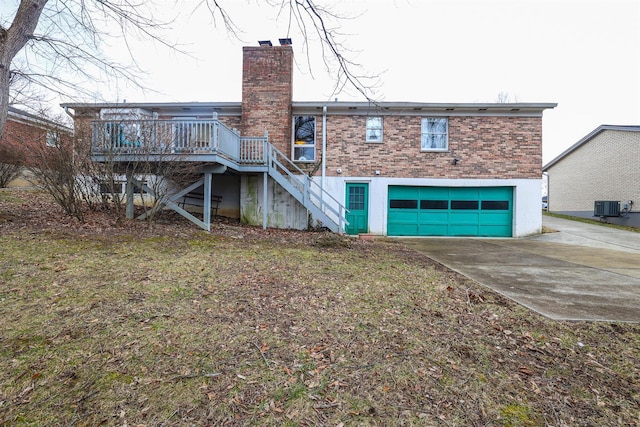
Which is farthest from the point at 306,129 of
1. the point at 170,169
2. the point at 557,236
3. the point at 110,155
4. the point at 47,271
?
the point at 557,236

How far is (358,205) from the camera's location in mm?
12852

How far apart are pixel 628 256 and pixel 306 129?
1089 cm

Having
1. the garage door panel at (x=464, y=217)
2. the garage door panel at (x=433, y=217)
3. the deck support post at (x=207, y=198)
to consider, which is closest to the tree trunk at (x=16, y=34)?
the deck support post at (x=207, y=198)

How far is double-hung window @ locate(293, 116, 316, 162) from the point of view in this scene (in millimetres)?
12898

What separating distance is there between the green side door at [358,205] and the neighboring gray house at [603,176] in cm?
1433

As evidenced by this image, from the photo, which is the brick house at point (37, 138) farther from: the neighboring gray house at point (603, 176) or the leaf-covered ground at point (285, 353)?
the neighboring gray house at point (603, 176)

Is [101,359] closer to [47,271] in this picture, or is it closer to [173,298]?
[173,298]

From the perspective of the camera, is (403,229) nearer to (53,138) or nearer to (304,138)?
(304,138)

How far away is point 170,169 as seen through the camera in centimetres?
830

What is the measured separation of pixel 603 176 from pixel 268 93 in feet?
64.4

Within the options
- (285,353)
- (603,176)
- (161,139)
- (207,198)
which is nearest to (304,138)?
(207,198)

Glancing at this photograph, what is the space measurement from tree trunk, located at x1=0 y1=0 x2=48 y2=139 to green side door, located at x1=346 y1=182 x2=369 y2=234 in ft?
32.4

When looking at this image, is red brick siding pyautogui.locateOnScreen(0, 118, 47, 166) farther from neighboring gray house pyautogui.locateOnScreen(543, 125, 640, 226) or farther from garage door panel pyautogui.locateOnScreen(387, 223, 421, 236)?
neighboring gray house pyautogui.locateOnScreen(543, 125, 640, 226)

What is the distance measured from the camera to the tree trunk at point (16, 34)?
5652mm
